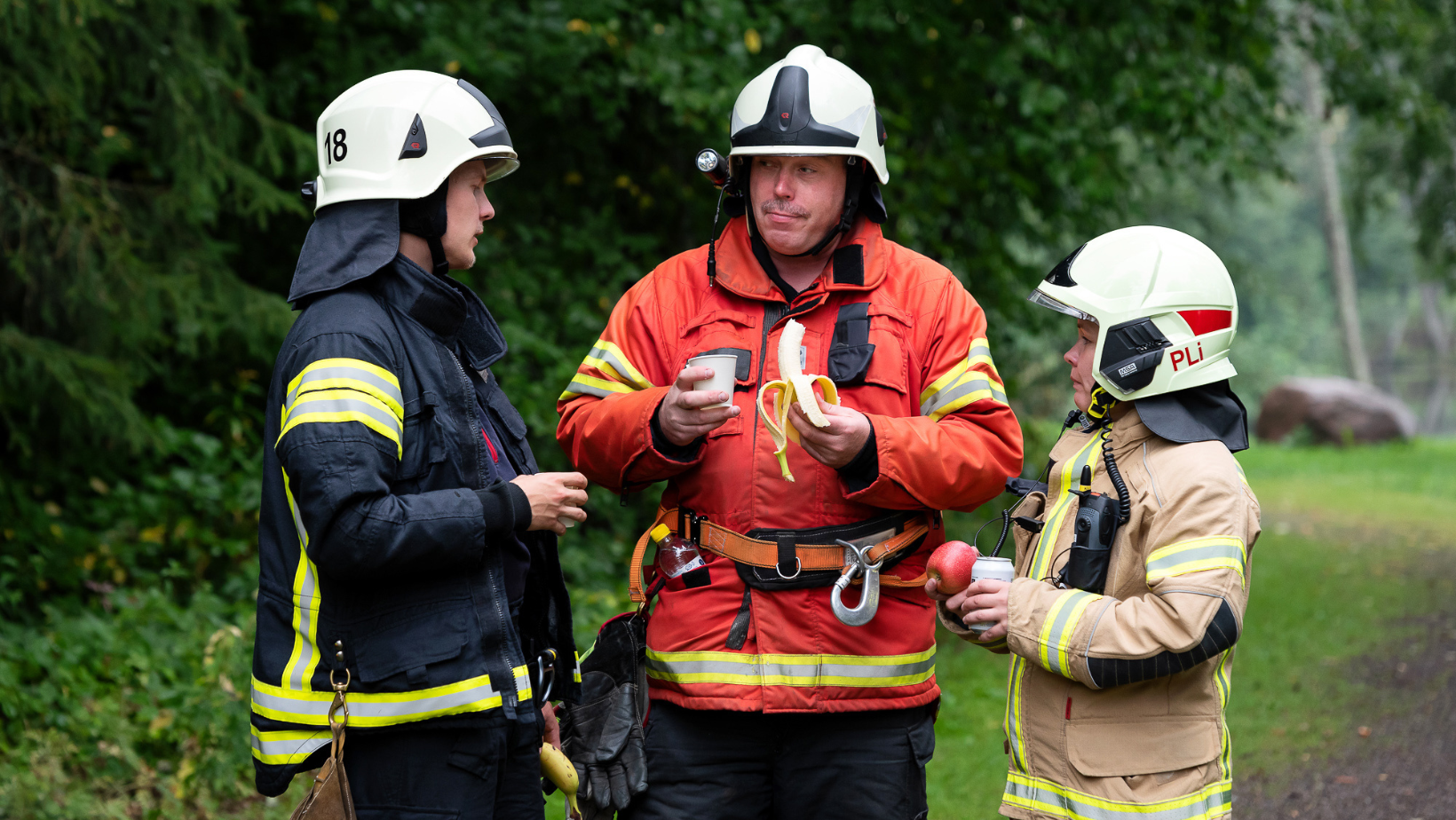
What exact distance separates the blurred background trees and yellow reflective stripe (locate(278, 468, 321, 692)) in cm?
241

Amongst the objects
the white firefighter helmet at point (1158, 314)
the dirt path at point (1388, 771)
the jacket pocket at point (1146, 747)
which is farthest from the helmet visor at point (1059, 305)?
the dirt path at point (1388, 771)

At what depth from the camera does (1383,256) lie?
1649 inches

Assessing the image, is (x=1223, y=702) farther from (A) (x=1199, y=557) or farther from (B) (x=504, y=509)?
(B) (x=504, y=509)

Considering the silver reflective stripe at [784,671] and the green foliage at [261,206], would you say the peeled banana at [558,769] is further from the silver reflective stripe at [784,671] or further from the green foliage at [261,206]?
the green foliage at [261,206]

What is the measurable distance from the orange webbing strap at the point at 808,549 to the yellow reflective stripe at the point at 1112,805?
521 mm

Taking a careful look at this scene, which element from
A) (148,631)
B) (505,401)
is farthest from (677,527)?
(148,631)

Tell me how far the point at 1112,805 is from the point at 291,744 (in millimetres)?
1611

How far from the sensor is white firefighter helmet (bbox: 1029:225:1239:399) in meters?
2.55

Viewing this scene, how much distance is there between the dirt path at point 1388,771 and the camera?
518 cm

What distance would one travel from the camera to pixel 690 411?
8.61 ft

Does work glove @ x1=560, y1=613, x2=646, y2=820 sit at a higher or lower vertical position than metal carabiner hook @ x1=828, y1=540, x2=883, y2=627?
lower

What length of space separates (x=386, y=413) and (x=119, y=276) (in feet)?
12.0

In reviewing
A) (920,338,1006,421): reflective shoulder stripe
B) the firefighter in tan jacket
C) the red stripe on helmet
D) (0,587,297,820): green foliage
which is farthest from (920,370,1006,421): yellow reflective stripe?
(0,587,297,820): green foliage

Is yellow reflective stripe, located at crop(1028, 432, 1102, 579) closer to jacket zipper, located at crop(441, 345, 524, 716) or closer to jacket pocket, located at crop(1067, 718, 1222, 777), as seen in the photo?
jacket pocket, located at crop(1067, 718, 1222, 777)
